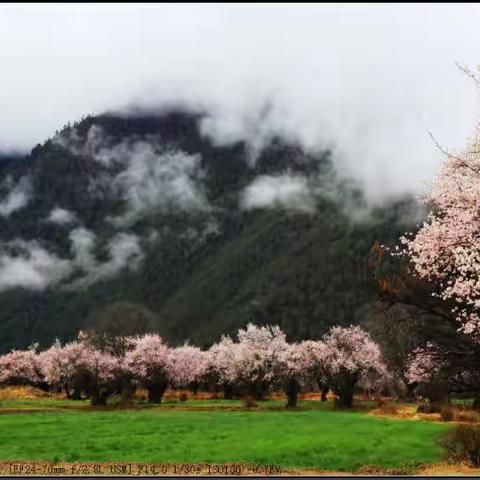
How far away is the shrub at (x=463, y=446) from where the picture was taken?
31734 millimetres

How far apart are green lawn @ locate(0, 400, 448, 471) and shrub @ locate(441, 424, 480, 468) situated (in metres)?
1.29

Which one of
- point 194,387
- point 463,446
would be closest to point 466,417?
point 463,446

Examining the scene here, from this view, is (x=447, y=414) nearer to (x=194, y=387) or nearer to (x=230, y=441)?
(x=230, y=441)

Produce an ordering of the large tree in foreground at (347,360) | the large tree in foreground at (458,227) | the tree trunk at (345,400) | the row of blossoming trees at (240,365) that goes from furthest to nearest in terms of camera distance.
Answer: the row of blossoming trees at (240,365) → the large tree in foreground at (347,360) → the tree trunk at (345,400) → the large tree in foreground at (458,227)

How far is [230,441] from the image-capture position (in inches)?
1635

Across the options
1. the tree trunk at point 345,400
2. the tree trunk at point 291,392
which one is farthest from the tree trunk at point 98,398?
the tree trunk at point 345,400

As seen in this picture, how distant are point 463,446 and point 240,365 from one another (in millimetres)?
65013

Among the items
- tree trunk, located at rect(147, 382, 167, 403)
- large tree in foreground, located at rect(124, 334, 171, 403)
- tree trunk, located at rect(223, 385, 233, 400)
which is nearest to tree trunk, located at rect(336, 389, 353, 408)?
large tree in foreground, located at rect(124, 334, 171, 403)

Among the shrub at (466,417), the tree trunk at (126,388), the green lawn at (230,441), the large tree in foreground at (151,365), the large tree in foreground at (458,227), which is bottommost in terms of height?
the green lawn at (230,441)

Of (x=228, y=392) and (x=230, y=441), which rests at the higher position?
(x=228, y=392)

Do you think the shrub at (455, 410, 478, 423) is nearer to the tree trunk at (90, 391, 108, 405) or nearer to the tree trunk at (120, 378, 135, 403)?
the tree trunk at (90, 391, 108, 405)

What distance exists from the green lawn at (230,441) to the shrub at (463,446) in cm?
129

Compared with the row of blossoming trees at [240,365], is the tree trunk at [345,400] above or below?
below

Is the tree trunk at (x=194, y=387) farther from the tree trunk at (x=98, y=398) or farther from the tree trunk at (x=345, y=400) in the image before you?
the tree trunk at (x=345, y=400)
